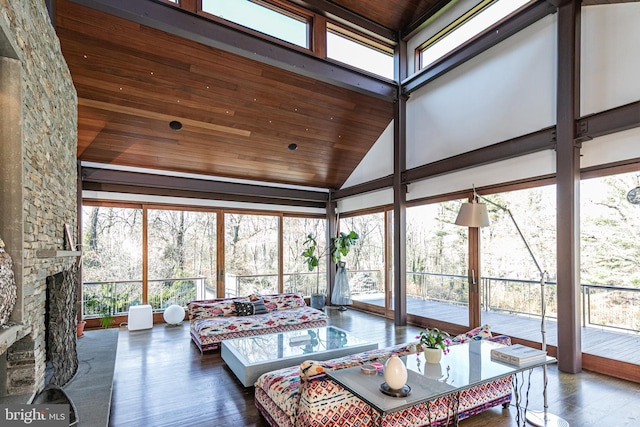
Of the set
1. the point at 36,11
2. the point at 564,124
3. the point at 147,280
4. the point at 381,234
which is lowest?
the point at 147,280

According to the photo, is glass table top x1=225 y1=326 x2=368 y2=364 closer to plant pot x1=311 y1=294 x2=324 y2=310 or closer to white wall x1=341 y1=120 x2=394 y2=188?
plant pot x1=311 y1=294 x2=324 y2=310

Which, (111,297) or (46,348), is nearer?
(46,348)

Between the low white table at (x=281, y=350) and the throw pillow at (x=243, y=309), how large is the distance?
1159mm

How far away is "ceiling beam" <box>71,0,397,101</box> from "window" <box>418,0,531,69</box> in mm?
1039

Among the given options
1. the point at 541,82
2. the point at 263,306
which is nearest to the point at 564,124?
the point at 541,82

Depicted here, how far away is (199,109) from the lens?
19.9 feet

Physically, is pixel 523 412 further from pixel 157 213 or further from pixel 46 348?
pixel 157 213

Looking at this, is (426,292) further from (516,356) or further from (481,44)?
(481,44)

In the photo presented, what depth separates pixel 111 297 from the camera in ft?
22.9

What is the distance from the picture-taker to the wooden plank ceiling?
190 inches

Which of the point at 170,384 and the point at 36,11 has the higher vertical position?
the point at 36,11

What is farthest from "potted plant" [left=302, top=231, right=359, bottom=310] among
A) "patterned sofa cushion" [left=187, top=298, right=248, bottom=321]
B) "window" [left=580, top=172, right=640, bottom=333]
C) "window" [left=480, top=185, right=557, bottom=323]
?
"window" [left=580, top=172, right=640, bottom=333]

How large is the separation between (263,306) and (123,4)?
4824 mm

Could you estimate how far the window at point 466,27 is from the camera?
5.35 meters
